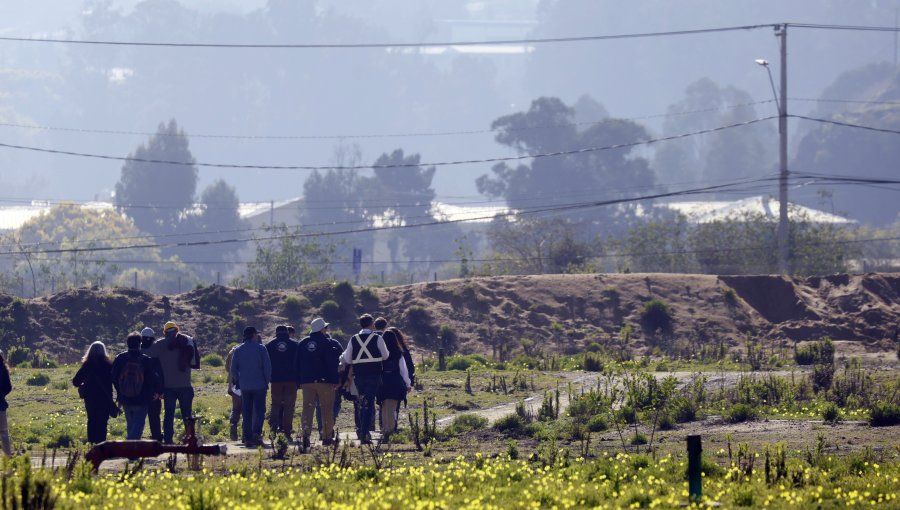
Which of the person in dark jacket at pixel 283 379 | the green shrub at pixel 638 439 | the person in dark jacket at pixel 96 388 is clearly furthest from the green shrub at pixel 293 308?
the green shrub at pixel 638 439

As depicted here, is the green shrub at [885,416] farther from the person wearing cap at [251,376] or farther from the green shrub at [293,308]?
the green shrub at [293,308]

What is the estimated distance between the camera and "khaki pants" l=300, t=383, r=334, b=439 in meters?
18.3

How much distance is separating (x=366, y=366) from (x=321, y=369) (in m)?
0.74

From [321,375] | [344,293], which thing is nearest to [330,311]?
[344,293]

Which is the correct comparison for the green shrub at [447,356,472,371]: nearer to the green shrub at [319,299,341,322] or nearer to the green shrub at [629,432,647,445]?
the green shrub at [319,299,341,322]

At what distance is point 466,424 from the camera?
1991 cm

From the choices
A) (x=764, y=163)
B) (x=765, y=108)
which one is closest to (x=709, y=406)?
(x=764, y=163)

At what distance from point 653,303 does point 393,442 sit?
23946 millimetres

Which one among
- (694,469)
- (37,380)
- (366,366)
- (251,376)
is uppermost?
(366,366)

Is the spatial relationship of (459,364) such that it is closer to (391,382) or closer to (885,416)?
(391,382)

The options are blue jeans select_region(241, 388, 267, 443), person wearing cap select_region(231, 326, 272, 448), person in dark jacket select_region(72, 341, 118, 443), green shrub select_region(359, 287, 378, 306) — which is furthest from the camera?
green shrub select_region(359, 287, 378, 306)

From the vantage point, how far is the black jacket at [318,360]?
18469mm

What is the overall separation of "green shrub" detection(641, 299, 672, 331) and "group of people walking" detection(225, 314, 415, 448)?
74.5ft

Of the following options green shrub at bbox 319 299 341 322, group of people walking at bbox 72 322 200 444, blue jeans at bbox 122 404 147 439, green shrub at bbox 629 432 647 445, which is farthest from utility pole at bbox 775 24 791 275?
blue jeans at bbox 122 404 147 439
